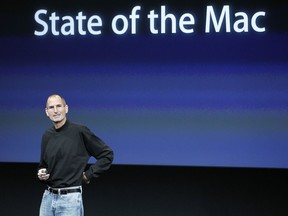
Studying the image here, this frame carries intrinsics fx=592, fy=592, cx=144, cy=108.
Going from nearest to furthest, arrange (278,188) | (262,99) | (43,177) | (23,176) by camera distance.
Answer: (43,177) → (262,99) → (278,188) → (23,176)

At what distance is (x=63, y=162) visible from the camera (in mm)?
3361

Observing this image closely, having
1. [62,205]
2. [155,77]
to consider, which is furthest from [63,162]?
[155,77]

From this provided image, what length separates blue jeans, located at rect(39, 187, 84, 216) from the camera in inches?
130

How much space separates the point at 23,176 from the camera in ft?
17.8

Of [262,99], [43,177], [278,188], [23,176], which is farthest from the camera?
[23,176]

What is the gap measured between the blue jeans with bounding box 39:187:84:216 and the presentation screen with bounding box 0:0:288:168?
5.20 feet

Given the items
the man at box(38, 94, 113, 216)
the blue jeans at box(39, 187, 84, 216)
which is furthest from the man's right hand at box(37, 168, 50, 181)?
the blue jeans at box(39, 187, 84, 216)

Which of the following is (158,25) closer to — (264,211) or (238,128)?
(238,128)

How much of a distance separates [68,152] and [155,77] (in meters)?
1.67

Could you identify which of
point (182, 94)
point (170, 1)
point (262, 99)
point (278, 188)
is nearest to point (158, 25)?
point (170, 1)

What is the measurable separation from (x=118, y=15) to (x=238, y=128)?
4.45ft

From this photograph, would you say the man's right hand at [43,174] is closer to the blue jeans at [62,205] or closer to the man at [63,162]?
the man at [63,162]

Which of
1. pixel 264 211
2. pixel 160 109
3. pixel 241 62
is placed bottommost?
pixel 264 211

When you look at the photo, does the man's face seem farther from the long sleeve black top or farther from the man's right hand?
the man's right hand
